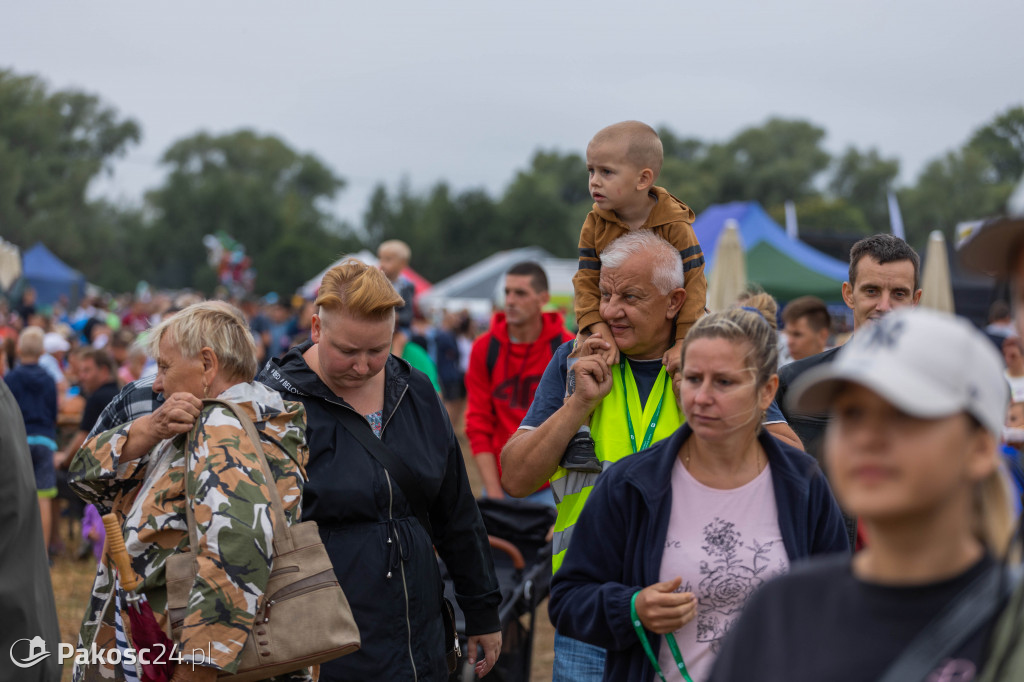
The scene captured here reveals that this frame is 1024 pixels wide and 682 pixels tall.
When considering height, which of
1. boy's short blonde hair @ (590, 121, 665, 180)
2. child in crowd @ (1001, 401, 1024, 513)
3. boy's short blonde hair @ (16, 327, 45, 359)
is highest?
boy's short blonde hair @ (590, 121, 665, 180)

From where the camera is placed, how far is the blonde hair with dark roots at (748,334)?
251 centimetres

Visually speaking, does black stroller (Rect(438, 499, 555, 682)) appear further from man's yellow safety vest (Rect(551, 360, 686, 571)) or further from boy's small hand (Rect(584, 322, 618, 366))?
boy's small hand (Rect(584, 322, 618, 366))

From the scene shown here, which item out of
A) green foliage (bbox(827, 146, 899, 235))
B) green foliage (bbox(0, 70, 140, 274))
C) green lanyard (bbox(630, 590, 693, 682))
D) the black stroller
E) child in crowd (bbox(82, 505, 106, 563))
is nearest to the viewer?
green lanyard (bbox(630, 590, 693, 682))

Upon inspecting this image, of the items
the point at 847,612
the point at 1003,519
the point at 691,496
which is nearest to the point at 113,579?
the point at 691,496

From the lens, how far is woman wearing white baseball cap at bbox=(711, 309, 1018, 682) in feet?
4.56

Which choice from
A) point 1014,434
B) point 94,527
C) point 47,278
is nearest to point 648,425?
point 1014,434

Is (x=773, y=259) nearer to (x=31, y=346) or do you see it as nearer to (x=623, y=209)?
(x=31, y=346)

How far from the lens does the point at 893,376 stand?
138 centimetres

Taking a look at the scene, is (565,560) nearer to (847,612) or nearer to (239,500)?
(239,500)

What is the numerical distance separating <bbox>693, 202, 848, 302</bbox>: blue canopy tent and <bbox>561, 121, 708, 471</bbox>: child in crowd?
37.0ft

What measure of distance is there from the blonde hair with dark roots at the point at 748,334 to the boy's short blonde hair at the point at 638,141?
1221 mm

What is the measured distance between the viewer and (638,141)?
3730 mm

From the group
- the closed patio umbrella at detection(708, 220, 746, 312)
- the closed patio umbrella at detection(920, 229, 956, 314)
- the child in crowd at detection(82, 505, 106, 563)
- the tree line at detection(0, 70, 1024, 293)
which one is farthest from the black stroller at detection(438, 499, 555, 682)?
the tree line at detection(0, 70, 1024, 293)

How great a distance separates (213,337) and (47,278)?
34.7m
